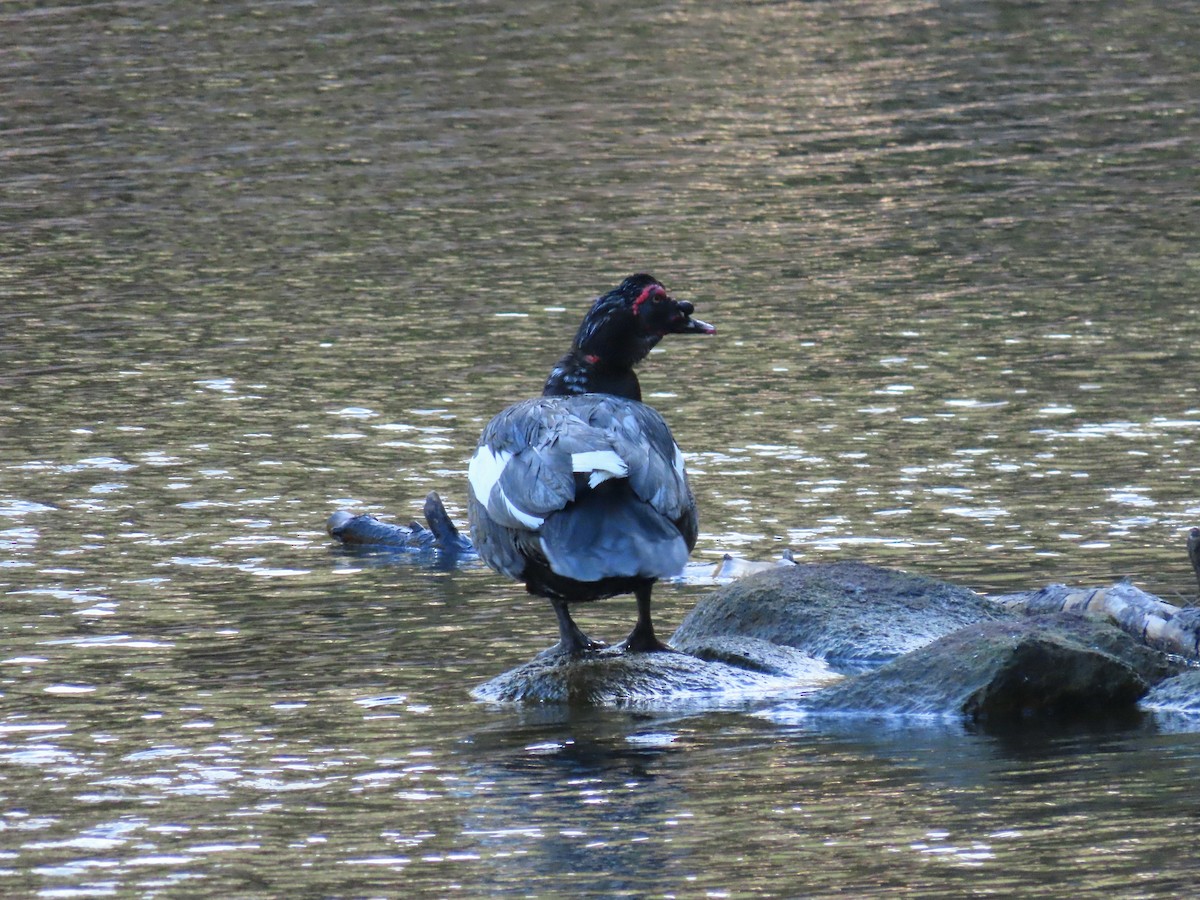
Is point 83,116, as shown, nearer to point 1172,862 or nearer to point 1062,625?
point 1062,625

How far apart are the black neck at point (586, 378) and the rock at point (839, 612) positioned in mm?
1156

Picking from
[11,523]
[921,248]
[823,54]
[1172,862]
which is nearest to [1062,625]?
[1172,862]

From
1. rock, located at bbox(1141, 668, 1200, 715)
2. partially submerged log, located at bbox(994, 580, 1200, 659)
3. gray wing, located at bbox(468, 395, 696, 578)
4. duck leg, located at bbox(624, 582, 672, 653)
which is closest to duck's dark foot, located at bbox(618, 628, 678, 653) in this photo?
duck leg, located at bbox(624, 582, 672, 653)

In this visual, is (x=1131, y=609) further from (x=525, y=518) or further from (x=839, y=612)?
(x=525, y=518)

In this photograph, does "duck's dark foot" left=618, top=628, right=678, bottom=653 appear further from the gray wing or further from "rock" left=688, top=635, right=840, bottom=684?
the gray wing

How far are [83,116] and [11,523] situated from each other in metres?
20.0

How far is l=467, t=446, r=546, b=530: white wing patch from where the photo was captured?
976 centimetres

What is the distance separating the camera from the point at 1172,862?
289 inches

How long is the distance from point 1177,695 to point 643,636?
2.48 metres

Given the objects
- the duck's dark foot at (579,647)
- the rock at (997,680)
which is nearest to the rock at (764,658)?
the duck's dark foot at (579,647)

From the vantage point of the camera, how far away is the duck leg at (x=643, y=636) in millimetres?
10477

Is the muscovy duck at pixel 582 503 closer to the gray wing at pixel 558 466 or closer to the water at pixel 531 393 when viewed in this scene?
the gray wing at pixel 558 466

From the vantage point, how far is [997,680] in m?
9.38

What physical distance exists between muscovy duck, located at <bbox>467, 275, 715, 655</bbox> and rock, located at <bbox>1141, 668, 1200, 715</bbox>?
2081 millimetres
